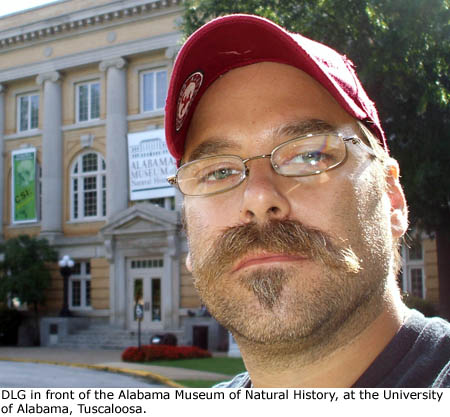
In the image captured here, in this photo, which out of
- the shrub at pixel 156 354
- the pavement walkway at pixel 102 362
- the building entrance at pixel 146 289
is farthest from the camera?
the building entrance at pixel 146 289

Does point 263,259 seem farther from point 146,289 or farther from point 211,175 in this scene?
point 146,289

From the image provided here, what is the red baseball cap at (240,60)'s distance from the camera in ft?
6.15

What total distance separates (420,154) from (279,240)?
11.6 meters

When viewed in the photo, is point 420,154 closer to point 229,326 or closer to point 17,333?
point 229,326

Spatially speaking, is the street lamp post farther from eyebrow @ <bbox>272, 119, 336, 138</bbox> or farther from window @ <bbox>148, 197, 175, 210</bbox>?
eyebrow @ <bbox>272, 119, 336, 138</bbox>

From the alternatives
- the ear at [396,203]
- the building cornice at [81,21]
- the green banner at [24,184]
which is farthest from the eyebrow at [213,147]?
the green banner at [24,184]

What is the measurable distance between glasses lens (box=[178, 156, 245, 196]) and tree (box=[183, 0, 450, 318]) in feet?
33.2

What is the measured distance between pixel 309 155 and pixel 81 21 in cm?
2939

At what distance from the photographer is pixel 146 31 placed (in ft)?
91.4

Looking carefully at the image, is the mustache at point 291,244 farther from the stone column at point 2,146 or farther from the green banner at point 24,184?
the stone column at point 2,146

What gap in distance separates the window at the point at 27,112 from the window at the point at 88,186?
357 centimetres

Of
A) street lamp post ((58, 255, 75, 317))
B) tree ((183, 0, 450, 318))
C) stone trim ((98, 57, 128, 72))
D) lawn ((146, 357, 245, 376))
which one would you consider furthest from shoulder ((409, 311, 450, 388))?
Result: stone trim ((98, 57, 128, 72))

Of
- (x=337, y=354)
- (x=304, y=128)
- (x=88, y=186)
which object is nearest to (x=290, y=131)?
(x=304, y=128)

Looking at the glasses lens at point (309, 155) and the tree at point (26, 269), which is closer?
the glasses lens at point (309, 155)
